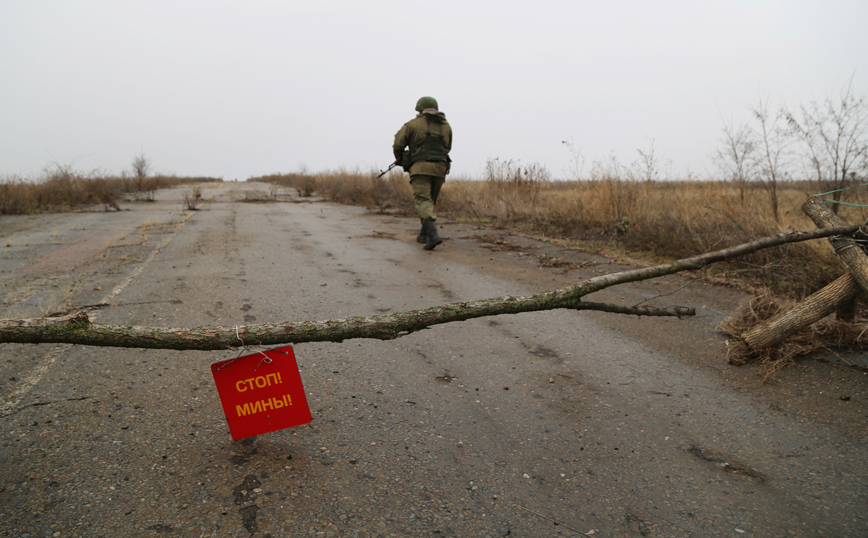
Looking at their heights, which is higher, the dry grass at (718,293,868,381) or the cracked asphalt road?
the dry grass at (718,293,868,381)

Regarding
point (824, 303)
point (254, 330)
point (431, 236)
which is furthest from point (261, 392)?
point (431, 236)

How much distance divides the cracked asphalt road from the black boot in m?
3.13

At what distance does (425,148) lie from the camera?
8.49 metres

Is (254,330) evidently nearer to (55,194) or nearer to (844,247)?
(844,247)

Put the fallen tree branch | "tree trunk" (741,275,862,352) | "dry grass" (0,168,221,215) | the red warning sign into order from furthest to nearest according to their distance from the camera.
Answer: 1. "dry grass" (0,168,221,215)
2. "tree trunk" (741,275,862,352)
3. the red warning sign
4. the fallen tree branch

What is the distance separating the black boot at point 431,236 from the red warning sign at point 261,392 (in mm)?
5570

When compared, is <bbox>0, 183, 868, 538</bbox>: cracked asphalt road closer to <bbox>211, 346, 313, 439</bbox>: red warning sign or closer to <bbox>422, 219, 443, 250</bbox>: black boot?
<bbox>211, 346, 313, 439</bbox>: red warning sign

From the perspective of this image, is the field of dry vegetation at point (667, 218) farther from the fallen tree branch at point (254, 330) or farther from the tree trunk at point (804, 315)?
the fallen tree branch at point (254, 330)

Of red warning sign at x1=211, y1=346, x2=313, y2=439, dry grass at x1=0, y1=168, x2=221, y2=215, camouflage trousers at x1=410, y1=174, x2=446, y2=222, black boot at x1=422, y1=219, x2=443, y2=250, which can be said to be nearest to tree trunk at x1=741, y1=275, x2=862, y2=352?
red warning sign at x1=211, y1=346, x2=313, y2=439

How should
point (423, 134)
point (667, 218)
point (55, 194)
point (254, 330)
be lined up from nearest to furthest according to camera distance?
point (254, 330) → point (667, 218) → point (423, 134) → point (55, 194)

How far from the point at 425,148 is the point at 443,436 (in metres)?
6.61

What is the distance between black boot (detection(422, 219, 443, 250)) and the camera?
796 cm

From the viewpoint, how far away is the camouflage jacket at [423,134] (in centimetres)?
845

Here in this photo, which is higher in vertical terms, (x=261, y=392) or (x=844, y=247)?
(x=844, y=247)
